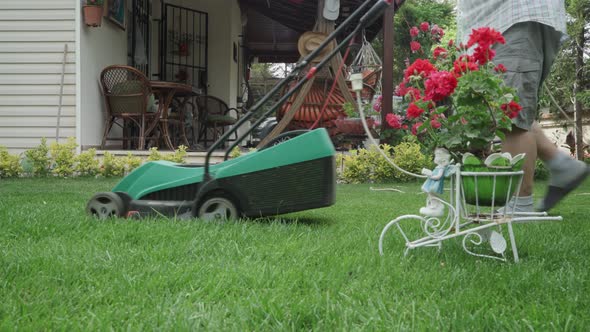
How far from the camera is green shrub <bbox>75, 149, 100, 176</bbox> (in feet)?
18.6

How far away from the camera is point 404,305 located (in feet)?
4.20

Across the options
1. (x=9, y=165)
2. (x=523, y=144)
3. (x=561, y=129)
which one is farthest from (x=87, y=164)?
(x=561, y=129)

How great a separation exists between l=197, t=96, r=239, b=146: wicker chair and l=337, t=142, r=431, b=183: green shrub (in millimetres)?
2501

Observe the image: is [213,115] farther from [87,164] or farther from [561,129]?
[561,129]

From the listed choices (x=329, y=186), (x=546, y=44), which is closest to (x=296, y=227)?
(x=329, y=186)

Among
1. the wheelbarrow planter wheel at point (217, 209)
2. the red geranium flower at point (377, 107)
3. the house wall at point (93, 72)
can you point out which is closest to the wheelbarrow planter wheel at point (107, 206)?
the wheelbarrow planter wheel at point (217, 209)

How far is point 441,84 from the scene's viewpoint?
1694 millimetres

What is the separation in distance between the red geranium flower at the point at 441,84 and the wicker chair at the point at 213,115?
20.3 ft

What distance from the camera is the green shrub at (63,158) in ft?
18.4

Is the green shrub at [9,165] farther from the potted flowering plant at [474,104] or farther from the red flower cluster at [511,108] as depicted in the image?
the red flower cluster at [511,108]

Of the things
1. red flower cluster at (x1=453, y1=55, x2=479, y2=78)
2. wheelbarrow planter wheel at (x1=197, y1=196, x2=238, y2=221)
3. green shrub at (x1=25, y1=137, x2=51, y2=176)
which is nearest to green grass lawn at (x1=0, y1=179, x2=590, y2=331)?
wheelbarrow planter wheel at (x1=197, y1=196, x2=238, y2=221)

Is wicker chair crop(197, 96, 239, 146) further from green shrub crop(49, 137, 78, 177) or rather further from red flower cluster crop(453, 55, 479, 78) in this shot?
red flower cluster crop(453, 55, 479, 78)

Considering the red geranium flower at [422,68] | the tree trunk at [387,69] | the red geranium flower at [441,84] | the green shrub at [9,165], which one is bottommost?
the green shrub at [9,165]

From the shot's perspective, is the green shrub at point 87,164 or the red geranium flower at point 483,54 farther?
the green shrub at point 87,164
